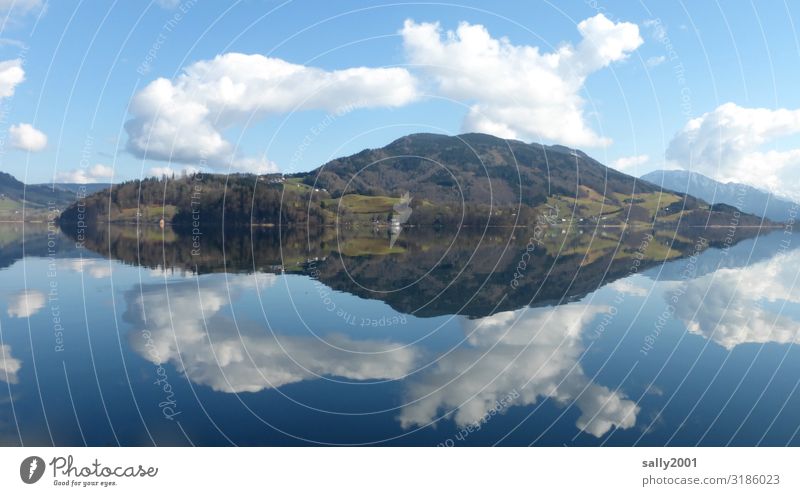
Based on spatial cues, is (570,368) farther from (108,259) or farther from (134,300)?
(108,259)

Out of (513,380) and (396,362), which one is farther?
(396,362)

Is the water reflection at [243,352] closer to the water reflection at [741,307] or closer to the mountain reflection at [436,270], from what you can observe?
the mountain reflection at [436,270]

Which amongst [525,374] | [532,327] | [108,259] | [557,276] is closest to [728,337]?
[532,327]

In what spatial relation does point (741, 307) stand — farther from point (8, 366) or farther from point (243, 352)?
point (8, 366)

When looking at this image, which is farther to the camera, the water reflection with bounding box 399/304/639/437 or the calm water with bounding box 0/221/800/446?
the water reflection with bounding box 399/304/639/437

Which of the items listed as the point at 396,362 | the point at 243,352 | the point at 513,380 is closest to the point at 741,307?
the point at 513,380

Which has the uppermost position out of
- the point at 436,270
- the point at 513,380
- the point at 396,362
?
the point at 436,270

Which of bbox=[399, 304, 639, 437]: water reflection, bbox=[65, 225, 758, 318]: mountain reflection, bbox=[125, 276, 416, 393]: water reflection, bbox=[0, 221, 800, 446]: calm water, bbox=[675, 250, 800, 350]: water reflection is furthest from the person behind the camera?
bbox=[65, 225, 758, 318]: mountain reflection

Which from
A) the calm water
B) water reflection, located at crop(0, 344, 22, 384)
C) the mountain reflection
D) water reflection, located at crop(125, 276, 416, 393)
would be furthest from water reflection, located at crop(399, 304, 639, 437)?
water reflection, located at crop(0, 344, 22, 384)

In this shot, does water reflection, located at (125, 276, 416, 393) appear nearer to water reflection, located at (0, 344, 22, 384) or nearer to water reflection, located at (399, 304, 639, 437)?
water reflection, located at (399, 304, 639, 437)

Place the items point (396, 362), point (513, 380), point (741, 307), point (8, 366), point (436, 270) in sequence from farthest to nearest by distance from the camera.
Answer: point (436, 270) < point (741, 307) < point (396, 362) < point (8, 366) < point (513, 380)
